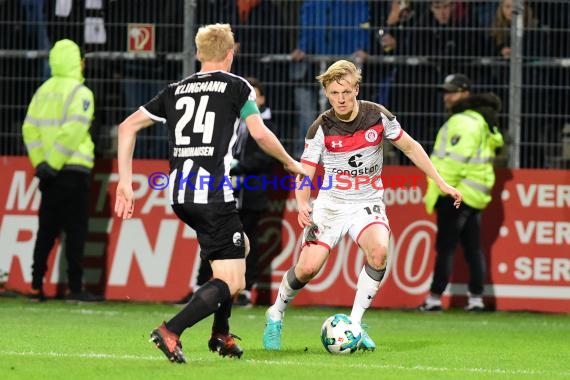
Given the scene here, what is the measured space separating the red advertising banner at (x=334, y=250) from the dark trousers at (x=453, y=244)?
1.19 ft

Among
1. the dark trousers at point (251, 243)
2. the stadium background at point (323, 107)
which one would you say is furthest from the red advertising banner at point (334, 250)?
the dark trousers at point (251, 243)

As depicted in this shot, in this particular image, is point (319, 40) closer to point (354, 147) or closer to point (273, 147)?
point (354, 147)

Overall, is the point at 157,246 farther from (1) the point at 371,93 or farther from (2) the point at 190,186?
(2) the point at 190,186

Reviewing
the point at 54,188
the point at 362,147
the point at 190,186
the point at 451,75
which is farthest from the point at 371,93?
the point at 190,186

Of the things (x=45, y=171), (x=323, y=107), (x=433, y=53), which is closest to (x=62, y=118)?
(x=45, y=171)

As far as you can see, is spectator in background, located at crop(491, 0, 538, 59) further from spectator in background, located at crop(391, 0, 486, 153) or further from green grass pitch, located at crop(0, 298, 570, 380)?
green grass pitch, located at crop(0, 298, 570, 380)

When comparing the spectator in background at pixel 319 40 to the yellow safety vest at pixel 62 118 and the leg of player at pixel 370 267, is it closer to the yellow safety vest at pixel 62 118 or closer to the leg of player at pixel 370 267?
the yellow safety vest at pixel 62 118

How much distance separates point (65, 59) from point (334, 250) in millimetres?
3434

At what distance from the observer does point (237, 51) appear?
Result: 15.3 metres

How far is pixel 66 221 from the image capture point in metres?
15.1

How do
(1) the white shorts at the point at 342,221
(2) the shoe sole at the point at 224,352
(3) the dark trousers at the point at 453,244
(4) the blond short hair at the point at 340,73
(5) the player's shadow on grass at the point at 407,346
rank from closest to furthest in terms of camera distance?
(2) the shoe sole at the point at 224,352, (4) the blond short hair at the point at 340,73, (1) the white shorts at the point at 342,221, (5) the player's shadow on grass at the point at 407,346, (3) the dark trousers at the point at 453,244

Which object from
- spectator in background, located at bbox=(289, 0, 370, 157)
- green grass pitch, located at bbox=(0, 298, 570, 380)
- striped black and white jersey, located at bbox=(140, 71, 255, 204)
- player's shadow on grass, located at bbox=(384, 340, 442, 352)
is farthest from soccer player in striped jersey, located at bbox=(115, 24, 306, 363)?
spectator in background, located at bbox=(289, 0, 370, 157)

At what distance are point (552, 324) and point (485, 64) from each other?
308 cm

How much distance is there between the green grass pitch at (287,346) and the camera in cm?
884
